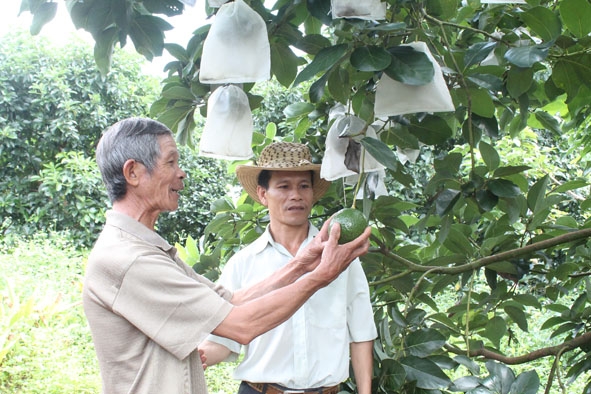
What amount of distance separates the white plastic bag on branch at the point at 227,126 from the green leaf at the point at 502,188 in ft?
1.98

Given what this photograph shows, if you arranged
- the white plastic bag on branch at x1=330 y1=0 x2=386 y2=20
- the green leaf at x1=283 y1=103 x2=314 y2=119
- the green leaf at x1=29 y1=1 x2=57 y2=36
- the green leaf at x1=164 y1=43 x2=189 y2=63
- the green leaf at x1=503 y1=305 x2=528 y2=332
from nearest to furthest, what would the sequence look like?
the white plastic bag on branch at x1=330 y1=0 x2=386 y2=20
the green leaf at x1=29 y1=1 x2=57 y2=36
the green leaf at x1=164 y1=43 x2=189 y2=63
the green leaf at x1=503 y1=305 x2=528 y2=332
the green leaf at x1=283 y1=103 x2=314 y2=119

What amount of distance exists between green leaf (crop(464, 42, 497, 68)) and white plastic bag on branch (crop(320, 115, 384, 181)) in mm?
241

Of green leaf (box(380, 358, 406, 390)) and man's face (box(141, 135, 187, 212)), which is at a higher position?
man's face (box(141, 135, 187, 212))

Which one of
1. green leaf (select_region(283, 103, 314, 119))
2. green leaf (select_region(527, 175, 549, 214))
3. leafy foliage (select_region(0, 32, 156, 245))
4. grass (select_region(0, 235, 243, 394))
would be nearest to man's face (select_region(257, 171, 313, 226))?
→ green leaf (select_region(283, 103, 314, 119))

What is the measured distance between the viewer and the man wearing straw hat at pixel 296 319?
1573 mm

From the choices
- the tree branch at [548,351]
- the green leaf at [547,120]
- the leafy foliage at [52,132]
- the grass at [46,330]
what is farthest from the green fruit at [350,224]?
the leafy foliage at [52,132]

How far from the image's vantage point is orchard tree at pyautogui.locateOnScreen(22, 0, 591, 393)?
1148mm

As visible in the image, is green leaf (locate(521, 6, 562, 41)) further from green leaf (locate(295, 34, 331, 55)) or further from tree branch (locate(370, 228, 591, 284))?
tree branch (locate(370, 228, 591, 284))

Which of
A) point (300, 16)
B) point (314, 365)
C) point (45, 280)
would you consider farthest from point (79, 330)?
point (300, 16)

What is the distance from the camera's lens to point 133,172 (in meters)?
1.32

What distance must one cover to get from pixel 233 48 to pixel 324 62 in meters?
0.16

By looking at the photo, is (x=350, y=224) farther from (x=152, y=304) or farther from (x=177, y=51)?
(x=177, y=51)

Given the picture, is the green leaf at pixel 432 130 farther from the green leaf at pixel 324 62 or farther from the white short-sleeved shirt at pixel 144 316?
the white short-sleeved shirt at pixel 144 316

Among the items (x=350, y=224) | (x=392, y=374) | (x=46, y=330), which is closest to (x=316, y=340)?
(x=392, y=374)
